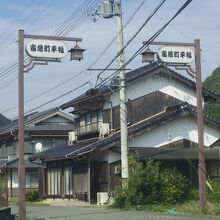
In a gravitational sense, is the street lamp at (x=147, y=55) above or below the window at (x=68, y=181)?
above

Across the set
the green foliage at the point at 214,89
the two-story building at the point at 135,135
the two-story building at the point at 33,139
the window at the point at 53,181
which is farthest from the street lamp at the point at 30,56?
the green foliage at the point at 214,89

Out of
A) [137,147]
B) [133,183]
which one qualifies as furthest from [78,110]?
[133,183]

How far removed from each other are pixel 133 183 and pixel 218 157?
7.67 meters

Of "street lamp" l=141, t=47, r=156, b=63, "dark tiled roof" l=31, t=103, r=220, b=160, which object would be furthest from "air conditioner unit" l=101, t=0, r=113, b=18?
"dark tiled roof" l=31, t=103, r=220, b=160

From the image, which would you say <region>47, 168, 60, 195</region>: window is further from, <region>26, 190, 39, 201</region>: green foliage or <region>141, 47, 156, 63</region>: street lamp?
<region>141, 47, 156, 63</region>: street lamp

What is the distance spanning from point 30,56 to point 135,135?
1155 cm

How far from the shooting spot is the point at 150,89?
36.2 metres

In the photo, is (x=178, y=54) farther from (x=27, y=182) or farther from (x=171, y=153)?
(x=27, y=182)

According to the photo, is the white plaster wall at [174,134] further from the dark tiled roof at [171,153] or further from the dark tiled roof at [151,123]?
the dark tiled roof at [171,153]

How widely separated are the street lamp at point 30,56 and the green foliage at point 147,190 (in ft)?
19.2

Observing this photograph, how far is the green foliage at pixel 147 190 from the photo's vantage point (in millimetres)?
25562

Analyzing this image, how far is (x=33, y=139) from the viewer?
53188mm

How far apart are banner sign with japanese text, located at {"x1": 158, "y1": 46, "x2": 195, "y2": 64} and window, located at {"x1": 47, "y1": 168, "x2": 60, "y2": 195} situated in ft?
56.6

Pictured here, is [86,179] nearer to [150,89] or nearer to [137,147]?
[137,147]
